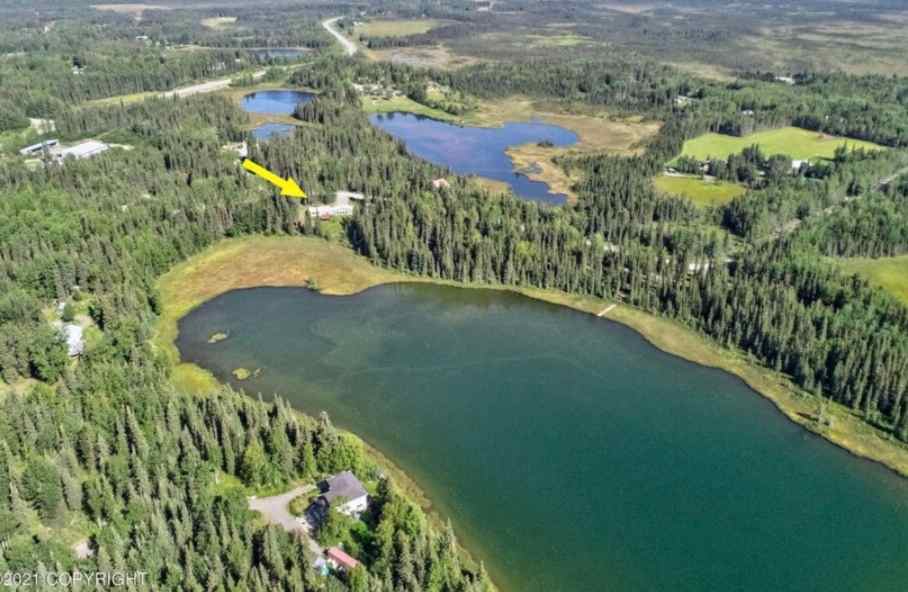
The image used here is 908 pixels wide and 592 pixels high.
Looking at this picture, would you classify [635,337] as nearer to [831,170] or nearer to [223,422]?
[223,422]

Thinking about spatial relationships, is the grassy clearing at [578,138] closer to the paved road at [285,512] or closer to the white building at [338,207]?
the white building at [338,207]

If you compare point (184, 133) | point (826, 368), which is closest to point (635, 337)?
point (826, 368)

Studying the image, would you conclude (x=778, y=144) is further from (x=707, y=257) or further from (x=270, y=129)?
(x=270, y=129)

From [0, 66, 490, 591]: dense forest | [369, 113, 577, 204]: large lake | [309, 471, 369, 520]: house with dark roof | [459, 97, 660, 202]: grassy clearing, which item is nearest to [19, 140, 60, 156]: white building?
[0, 66, 490, 591]: dense forest

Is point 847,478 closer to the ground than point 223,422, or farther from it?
closer to the ground

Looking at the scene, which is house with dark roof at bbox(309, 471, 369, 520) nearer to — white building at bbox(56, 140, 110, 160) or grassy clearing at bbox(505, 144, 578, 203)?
grassy clearing at bbox(505, 144, 578, 203)

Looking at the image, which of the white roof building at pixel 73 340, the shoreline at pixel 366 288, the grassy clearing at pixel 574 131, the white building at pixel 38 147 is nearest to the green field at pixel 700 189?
the grassy clearing at pixel 574 131
